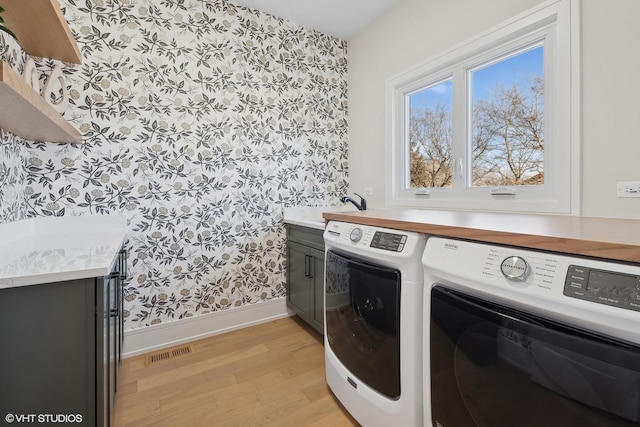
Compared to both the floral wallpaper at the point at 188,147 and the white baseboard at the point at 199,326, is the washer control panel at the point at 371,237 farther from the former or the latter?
the white baseboard at the point at 199,326

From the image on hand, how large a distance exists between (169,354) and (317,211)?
164cm

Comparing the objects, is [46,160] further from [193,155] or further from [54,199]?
[193,155]

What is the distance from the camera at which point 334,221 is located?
1611 millimetres

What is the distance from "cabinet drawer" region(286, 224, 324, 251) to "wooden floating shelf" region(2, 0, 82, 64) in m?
1.75

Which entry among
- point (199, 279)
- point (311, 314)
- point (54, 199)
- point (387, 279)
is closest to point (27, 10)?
point (54, 199)

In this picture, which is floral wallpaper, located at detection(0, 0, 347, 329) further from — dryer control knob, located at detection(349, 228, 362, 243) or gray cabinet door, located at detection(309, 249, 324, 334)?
dryer control knob, located at detection(349, 228, 362, 243)

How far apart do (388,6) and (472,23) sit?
85cm

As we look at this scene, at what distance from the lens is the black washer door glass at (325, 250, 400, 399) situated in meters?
1.17

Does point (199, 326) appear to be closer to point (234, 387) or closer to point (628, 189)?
point (234, 387)

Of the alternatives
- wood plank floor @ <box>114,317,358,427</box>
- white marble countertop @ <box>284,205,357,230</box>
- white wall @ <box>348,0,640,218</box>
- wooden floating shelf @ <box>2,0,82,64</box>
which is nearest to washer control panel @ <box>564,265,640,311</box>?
white wall @ <box>348,0,640,218</box>

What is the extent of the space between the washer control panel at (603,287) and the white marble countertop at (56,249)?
4.29 ft

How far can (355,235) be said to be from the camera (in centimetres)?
138

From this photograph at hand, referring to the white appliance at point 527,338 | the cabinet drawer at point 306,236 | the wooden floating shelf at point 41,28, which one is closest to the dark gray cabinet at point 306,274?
the cabinet drawer at point 306,236

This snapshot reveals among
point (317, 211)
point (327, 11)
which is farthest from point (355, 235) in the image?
point (327, 11)
